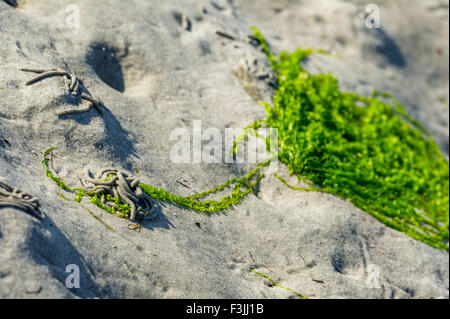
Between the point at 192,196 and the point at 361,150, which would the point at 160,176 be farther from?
the point at 361,150

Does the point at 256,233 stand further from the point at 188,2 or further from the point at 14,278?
the point at 188,2

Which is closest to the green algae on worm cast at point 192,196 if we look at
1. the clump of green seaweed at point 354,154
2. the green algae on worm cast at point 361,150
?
the clump of green seaweed at point 354,154

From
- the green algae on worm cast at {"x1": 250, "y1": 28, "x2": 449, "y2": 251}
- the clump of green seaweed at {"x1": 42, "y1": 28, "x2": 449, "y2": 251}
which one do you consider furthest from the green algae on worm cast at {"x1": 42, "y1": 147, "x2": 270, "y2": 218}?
the green algae on worm cast at {"x1": 250, "y1": 28, "x2": 449, "y2": 251}

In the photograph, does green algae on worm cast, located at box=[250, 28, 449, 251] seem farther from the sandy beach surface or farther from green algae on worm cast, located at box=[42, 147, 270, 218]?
green algae on worm cast, located at box=[42, 147, 270, 218]

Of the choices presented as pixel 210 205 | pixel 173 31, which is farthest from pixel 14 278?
pixel 173 31

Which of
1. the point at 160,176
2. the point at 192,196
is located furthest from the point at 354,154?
the point at 160,176
